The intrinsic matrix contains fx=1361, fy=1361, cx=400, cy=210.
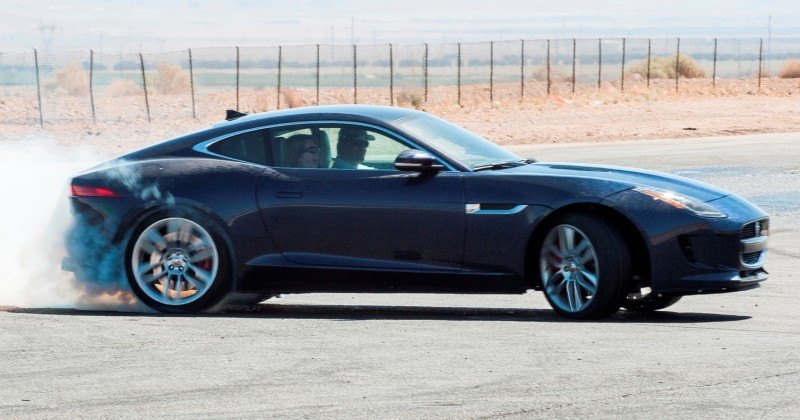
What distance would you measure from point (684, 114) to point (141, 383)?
40567 millimetres

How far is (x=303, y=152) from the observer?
30.8 ft

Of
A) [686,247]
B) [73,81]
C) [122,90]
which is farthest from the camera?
[73,81]

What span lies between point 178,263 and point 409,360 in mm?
2467

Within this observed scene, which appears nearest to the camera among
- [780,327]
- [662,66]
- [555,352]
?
[555,352]

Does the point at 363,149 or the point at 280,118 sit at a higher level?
the point at 280,118

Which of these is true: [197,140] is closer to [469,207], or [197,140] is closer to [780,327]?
[469,207]

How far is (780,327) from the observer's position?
8633 millimetres

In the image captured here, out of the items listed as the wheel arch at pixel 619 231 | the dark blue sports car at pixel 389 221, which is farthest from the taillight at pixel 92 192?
the wheel arch at pixel 619 231

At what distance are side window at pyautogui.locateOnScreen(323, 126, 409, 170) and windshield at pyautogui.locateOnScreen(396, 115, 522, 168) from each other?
0.17m

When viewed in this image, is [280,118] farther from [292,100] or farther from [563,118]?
[292,100]

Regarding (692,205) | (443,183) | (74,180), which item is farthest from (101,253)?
(692,205)

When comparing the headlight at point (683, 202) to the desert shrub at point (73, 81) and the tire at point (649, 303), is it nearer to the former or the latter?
the tire at point (649, 303)

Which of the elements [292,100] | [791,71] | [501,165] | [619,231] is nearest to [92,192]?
[501,165]

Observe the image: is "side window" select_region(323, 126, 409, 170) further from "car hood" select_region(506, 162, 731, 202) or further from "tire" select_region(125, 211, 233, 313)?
"tire" select_region(125, 211, 233, 313)
